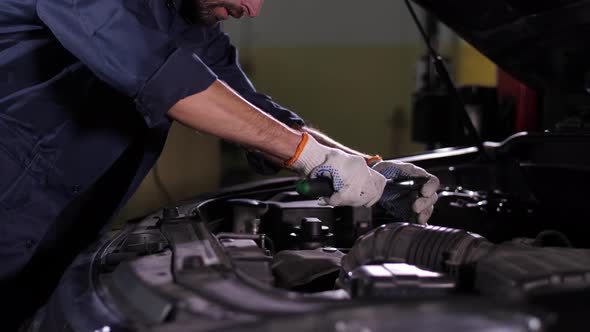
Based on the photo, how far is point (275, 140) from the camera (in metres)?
1.22

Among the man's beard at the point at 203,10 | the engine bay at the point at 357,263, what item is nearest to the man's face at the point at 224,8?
the man's beard at the point at 203,10

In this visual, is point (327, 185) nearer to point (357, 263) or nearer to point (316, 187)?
point (316, 187)

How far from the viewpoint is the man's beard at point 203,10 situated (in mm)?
1416

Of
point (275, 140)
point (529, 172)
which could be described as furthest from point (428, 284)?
point (529, 172)

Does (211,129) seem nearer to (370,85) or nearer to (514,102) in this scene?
(514,102)

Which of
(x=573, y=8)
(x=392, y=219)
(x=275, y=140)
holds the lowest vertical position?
(x=392, y=219)

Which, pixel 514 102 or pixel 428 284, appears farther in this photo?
pixel 514 102

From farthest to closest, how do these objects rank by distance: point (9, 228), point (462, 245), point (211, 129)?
point (9, 228)
point (211, 129)
point (462, 245)

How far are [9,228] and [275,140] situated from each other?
1.95 ft

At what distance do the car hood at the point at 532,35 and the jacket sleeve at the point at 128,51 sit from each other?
2.67 ft

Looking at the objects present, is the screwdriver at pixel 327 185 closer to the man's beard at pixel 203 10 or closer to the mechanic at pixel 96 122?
the mechanic at pixel 96 122

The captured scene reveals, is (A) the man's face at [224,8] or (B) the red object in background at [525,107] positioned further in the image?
(B) the red object in background at [525,107]

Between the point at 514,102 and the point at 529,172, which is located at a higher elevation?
the point at 514,102

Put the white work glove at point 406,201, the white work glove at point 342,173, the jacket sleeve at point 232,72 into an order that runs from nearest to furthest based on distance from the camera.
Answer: the white work glove at point 342,173 < the white work glove at point 406,201 < the jacket sleeve at point 232,72
